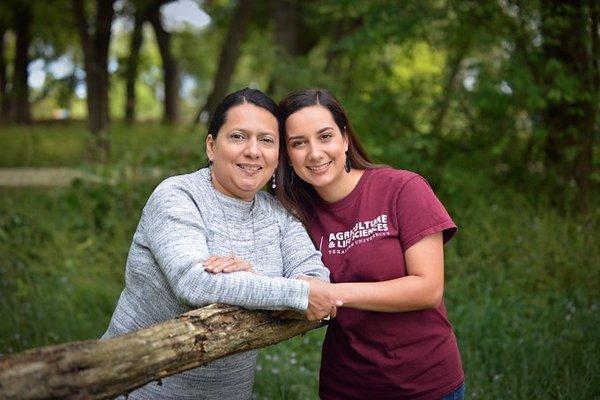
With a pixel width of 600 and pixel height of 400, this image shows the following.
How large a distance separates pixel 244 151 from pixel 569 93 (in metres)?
4.32

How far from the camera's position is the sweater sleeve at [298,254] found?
2.52m

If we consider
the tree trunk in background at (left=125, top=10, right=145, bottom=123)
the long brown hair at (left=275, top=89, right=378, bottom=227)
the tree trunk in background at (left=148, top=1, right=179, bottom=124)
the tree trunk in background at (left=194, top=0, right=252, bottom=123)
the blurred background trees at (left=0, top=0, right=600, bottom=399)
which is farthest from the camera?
the tree trunk in background at (left=148, top=1, right=179, bottom=124)

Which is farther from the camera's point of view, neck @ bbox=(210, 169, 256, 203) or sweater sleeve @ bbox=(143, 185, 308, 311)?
neck @ bbox=(210, 169, 256, 203)

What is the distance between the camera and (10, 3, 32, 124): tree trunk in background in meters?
18.4

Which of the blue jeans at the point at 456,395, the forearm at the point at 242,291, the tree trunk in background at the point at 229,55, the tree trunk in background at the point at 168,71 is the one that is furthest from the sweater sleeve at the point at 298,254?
the tree trunk in background at the point at 168,71

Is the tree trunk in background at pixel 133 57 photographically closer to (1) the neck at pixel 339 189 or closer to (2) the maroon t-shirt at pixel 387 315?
(1) the neck at pixel 339 189

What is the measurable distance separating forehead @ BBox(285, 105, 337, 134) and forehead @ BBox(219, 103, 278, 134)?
143 mm

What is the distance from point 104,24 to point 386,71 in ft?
19.9

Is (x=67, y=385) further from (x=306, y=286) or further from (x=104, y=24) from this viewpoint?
(x=104, y=24)

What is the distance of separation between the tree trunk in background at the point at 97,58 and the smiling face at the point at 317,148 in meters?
7.16

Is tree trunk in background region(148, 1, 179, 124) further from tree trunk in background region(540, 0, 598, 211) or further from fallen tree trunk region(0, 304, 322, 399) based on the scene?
fallen tree trunk region(0, 304, 322, 399)

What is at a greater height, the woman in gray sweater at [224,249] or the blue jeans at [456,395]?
the woman in gray sweater at [224,249]

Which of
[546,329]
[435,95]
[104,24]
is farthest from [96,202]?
[104,24]

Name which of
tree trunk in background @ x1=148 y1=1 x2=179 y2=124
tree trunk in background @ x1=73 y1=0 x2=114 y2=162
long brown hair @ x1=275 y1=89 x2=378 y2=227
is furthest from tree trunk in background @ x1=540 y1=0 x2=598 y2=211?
tree trunk in background @ x1=148 y1=1 x2=179 y2=124
